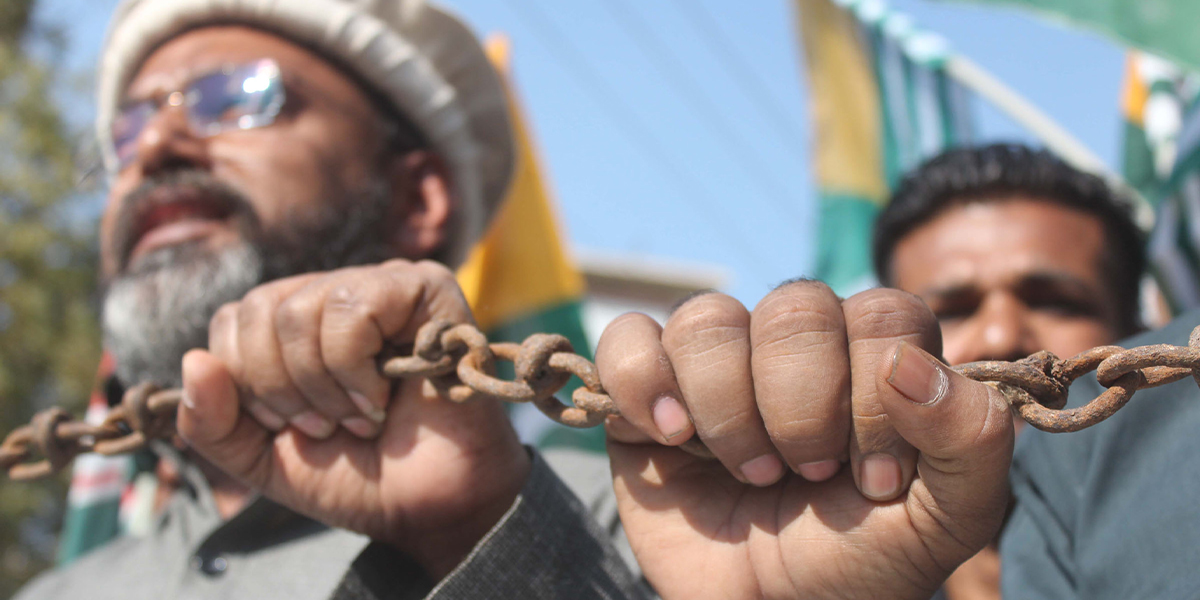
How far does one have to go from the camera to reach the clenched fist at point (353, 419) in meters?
1.23

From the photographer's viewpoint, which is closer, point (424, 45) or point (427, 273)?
point (427, 273)

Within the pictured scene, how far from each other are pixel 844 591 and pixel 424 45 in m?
2.57

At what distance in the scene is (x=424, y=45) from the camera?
3053mm

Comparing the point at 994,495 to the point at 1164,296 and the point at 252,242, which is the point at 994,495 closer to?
the point at 252,242

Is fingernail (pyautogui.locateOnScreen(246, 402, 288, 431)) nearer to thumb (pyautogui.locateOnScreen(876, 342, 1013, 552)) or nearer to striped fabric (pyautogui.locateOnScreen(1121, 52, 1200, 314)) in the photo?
thumb (pyautogui.locateOnScreen(876, 342, 1013, 552))

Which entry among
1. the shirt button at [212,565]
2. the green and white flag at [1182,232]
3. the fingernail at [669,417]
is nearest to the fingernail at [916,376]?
the fingernail at [669,417]

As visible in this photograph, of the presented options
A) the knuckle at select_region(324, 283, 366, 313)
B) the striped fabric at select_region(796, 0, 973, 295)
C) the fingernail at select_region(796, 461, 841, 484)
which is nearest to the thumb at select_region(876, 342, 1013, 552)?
the fingernail at select_region(796, 461, 841, 484)

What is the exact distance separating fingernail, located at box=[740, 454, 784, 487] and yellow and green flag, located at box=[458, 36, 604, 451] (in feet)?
12.2

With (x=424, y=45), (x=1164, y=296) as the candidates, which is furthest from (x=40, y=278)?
(x=1164, y=296)

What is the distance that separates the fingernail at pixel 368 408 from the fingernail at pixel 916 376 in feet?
2.55

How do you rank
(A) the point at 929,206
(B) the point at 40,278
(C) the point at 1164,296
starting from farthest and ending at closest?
(B) the point at 40,278
(C) the point at 1164,296
(A) the point at 929,206

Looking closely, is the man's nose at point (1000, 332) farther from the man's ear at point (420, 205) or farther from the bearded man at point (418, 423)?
the man's ear at point (420, 205)

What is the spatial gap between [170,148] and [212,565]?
3.92 feet

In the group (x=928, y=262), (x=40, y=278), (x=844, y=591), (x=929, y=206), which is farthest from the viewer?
(x=40, y=278)
